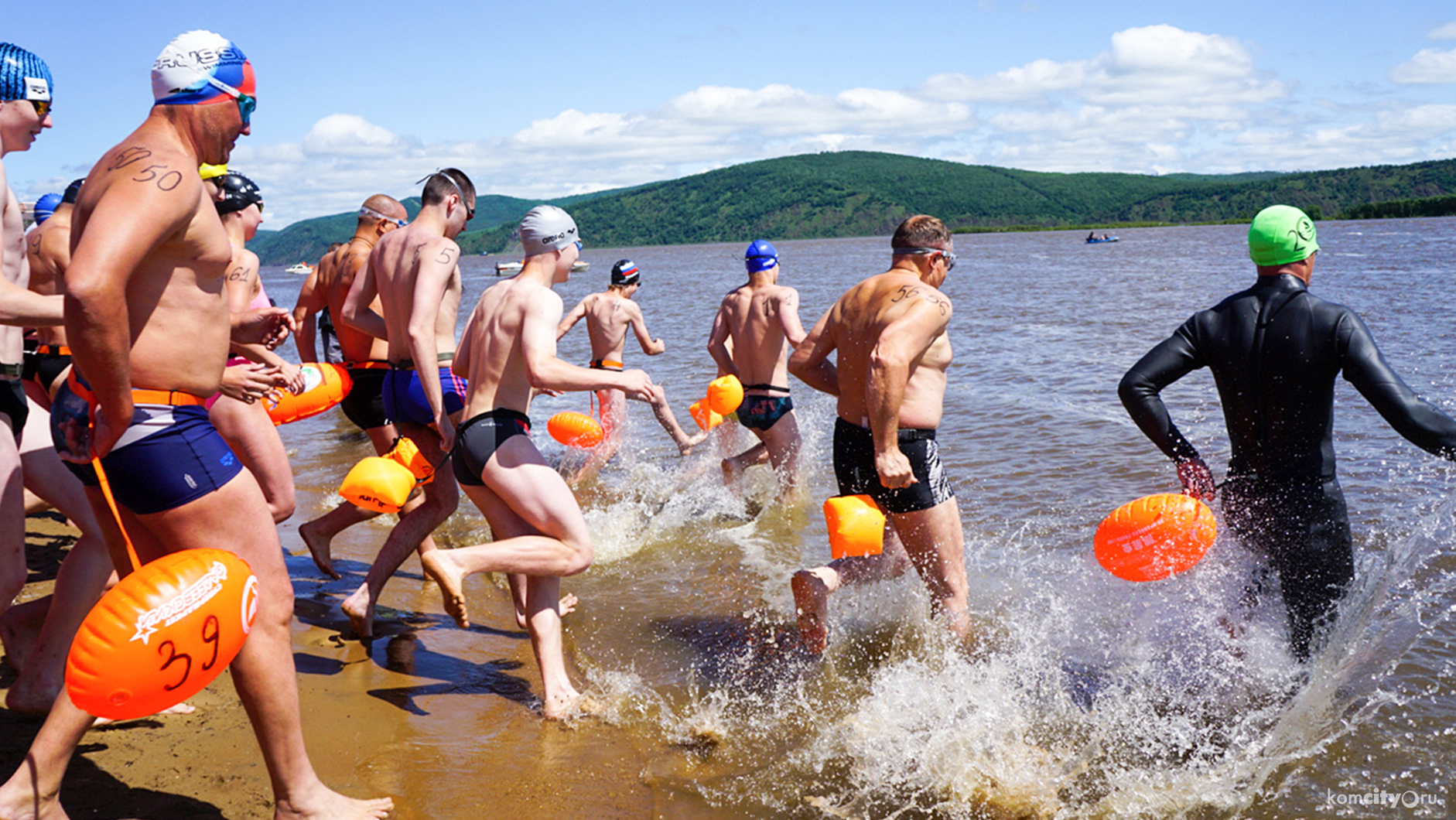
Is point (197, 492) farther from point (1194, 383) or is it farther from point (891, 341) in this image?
point (1194, 383)

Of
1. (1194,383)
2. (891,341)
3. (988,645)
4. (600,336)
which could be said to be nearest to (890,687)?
(988,645)

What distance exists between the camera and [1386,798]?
11.2 feet

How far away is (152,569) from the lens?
2.41 m

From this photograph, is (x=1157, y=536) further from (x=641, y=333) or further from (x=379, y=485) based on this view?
(x=641, y=333)

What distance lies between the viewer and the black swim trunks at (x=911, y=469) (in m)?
4.10

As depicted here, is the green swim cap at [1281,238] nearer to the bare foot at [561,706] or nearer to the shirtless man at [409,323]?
the bare foot at [561,706]

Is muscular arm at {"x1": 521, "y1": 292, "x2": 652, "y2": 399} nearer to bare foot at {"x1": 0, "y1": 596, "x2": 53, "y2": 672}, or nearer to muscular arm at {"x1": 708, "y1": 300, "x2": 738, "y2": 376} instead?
bare foot at {"x1": 0, "y1": 596, "x2": 53, "y2": 672}

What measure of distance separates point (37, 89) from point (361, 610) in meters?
2.49

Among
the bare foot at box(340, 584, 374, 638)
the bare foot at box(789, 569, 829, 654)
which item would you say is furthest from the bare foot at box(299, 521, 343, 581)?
the bare foot at box(789, 569, 829, 654)

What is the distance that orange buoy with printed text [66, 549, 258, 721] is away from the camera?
7.57ft

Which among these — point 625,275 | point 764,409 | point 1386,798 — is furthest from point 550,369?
point 625,275

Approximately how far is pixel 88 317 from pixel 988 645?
12.8ft

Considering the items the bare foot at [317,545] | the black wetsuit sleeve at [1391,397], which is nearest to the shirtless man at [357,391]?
the bare foot at [317,545]

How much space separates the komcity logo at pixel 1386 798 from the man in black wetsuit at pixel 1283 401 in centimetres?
60
